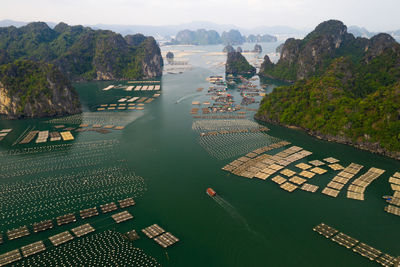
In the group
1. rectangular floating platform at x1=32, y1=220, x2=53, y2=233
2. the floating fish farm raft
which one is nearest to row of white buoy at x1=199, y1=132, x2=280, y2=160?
the floating fish farm raft

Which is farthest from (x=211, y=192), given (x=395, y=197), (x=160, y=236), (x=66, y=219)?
(x=395, y=197)

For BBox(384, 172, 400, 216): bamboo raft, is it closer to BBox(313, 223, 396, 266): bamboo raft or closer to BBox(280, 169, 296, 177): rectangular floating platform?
BBox(313, 223, 396, 266): bamboo raft

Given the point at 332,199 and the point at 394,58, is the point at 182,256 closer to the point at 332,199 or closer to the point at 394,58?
the point at 332,199

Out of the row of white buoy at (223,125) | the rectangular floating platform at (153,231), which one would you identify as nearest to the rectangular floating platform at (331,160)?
the row of white buoy at (223,125)

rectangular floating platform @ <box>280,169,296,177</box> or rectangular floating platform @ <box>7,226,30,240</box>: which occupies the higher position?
rectangular floating platform @ <box>280,169,296,177</box>

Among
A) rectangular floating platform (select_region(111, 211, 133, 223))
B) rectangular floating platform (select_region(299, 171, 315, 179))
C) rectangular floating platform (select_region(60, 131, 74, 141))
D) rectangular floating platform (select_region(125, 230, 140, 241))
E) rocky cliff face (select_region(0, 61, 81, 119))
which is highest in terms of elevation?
rocky cliff face (select_region(0, 61, 81, 119))

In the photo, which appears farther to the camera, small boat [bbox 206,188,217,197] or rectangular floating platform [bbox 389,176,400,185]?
rectangular floating platform [bbox 389,176,400,185]

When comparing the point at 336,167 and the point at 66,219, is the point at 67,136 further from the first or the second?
the point at 336,167
